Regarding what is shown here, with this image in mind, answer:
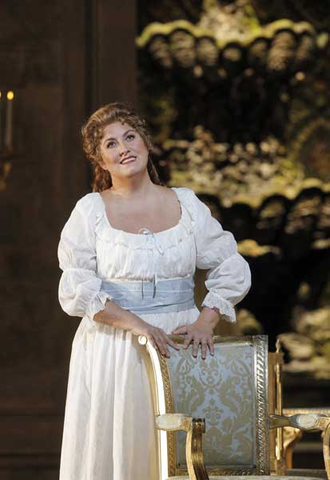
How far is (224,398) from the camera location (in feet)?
14.0

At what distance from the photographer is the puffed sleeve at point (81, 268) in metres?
4.25

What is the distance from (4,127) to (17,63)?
1185 mm

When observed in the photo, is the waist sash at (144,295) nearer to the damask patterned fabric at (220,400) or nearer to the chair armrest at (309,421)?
the damask patterned fabric at (220,400)

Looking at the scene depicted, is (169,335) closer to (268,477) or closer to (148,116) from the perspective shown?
(268,477)

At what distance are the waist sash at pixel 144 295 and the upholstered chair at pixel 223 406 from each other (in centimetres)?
14

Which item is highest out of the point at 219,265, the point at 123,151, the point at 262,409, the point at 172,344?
the point at 123,151

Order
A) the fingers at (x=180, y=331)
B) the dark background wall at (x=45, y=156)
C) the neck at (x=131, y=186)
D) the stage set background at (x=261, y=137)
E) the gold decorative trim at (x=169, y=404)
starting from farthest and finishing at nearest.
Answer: the stage set background at (x=261, y=137), the dark background wall at (x=45, y=156), the neck at (x=131, y=186), the fingers at (x=180, y=331), the gold decorative trim at (x=169, y=404)

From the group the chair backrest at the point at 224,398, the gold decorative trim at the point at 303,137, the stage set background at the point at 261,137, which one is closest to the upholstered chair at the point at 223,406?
the chair backrest at the point at 224,398

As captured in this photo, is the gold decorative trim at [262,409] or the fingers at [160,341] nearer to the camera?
the fingers at [160,341]

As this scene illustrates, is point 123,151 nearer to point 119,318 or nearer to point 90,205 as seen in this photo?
point 90,205

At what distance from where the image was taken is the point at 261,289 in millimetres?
7879

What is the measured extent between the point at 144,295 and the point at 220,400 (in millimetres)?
435

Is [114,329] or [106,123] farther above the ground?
[106,123]

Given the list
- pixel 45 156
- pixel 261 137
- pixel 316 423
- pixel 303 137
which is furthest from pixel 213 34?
pixel 316 423
